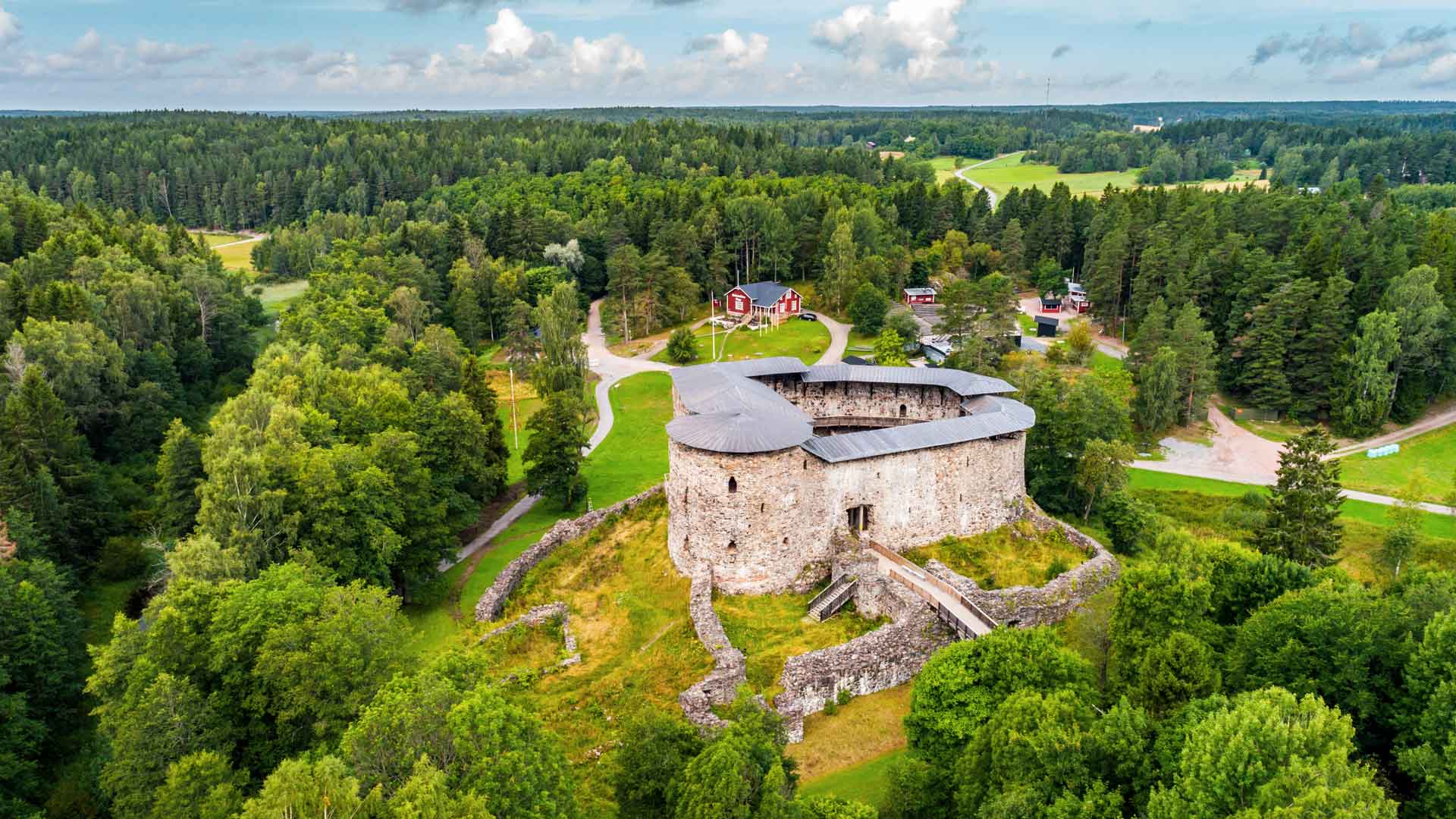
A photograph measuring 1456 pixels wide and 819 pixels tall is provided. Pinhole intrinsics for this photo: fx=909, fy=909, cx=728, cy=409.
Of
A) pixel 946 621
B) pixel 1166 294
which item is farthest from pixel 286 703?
pixel 1166 294

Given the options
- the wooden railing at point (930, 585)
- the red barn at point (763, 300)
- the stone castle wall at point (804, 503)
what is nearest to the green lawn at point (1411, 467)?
the stone castle wall at point (804, 503)

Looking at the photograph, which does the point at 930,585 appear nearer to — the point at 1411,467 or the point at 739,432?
the point at 739,432

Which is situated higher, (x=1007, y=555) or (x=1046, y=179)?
(x=1046, y=179)

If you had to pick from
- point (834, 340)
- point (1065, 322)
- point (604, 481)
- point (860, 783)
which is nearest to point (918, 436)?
point (860, 783)

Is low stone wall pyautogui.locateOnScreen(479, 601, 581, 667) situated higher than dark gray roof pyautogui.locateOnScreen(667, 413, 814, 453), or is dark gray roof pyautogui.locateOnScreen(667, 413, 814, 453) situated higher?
dark gray roof pyautogui.locateOnScreen(667, 413, 814, 453)

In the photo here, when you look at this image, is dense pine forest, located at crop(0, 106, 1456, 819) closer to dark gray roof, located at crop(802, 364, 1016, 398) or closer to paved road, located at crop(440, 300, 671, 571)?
paved road, located at crop(440, 300, 671, 571)

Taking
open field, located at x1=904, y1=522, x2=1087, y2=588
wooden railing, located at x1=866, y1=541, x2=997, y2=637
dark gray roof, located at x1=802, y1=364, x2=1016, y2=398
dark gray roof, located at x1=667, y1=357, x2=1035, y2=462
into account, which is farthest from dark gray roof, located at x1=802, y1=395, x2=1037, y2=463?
open field, located at x1=904, y1=522, x2=1087, y2=588
